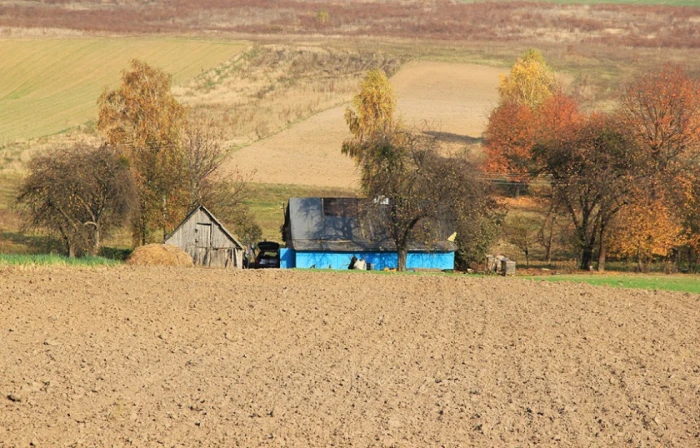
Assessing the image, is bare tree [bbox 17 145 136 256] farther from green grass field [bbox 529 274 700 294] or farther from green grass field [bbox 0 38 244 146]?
green grass field [bbox 0 38 244 146]

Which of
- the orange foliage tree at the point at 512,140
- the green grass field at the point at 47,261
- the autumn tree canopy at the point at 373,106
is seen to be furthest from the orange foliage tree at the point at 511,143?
the green grass field at the point at 47,261

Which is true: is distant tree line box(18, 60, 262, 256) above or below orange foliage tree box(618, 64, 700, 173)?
below

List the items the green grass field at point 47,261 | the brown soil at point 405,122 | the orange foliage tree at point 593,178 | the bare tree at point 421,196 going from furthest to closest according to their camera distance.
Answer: the brown soil at point 405,122
the orange foliage tree at point 593,178
the bare tree at point 421,196
the green grass field at point 47,261

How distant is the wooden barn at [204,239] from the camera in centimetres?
4388

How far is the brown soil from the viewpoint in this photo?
76312mm

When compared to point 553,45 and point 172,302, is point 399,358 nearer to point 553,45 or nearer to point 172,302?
point 172,302

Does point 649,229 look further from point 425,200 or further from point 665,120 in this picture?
point 665,120

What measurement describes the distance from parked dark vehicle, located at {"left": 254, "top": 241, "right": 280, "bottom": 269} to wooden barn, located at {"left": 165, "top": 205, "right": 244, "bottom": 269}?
2733 millimetres

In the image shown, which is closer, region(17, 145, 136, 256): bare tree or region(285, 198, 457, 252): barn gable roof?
region(17, 145, 136, 256): bare tree

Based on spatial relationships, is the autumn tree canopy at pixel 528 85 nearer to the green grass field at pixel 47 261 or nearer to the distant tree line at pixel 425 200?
the distant tree line at pixel 425 200

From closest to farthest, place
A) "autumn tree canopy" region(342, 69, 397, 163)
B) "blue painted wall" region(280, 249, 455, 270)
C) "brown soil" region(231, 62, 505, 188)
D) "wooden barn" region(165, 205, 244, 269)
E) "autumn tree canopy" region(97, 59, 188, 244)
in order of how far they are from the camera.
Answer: "wooden barn" region(165, 205, 244, 269), "blue painted wall" region(280, 249, 455, 270), "autumn tree canopy" region(97, 59, 188, 244), "brown soil" region(231, 62, 505, 188), "autumn tree canopy" region(342, 69, 397, 163)

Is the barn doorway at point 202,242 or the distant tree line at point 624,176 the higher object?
the distant tree line at point 624,176

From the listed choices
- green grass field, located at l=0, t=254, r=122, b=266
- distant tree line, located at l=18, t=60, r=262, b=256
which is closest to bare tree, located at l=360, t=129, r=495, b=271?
distant tree line, located at l=18, t=60, r=262, b=256

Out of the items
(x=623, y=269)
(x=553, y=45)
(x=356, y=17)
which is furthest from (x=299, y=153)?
(x=356, y=17)
